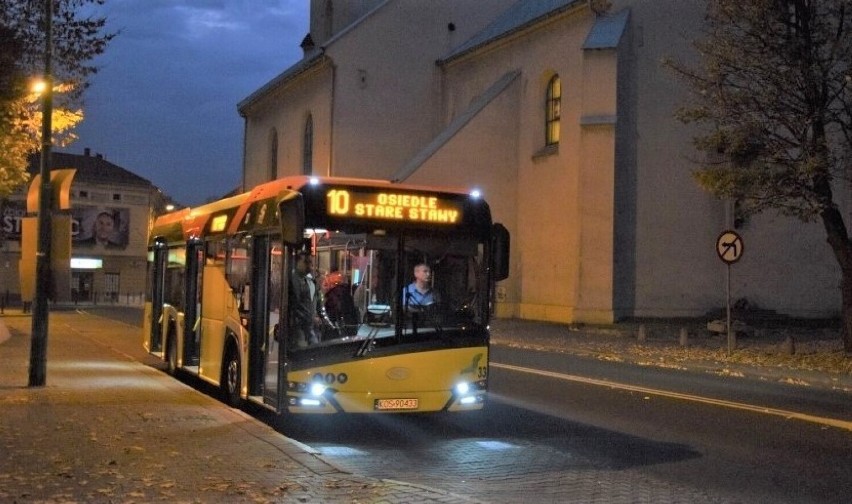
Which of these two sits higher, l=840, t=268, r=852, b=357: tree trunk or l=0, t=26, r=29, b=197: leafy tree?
l=0, t=26, r=29, b=197: leafy tree

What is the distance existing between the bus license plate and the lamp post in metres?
5.39

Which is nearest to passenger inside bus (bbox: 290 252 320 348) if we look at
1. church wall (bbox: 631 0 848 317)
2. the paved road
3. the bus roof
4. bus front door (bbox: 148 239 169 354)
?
the bus roof

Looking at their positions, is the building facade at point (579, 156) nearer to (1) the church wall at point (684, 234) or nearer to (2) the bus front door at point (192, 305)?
(1) the church wall at point (684, 234)

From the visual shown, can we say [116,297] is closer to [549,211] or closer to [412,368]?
[549,211]

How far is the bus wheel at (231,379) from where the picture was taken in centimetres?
1136

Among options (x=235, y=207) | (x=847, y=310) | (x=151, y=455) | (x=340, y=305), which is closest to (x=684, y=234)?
(x=847, y=310)

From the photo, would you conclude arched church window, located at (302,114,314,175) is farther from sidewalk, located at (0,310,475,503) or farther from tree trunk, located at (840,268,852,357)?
sidewalk, located at (0,310,475,503)

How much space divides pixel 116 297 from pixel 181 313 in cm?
5269

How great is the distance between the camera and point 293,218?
9.11 metres

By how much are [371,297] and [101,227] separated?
58.8 metres

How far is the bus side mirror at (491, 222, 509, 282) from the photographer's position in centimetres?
1006

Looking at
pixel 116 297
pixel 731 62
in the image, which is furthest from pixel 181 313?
pixel 116 297

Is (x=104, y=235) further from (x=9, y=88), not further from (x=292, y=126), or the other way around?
A: (x=9, y=88)

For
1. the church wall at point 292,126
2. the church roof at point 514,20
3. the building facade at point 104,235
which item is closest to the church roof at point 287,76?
the church wall at point 292,126
